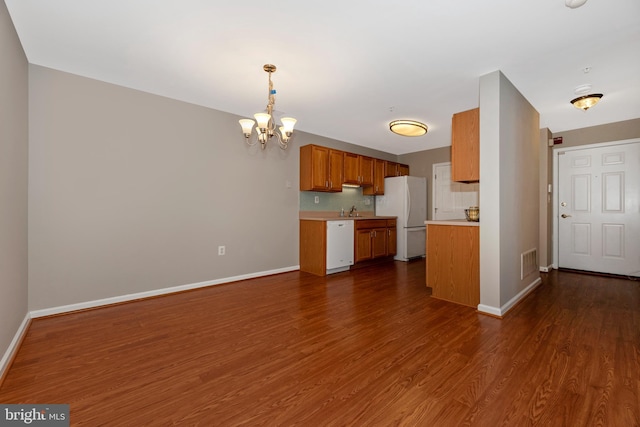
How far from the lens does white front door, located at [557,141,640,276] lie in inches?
160

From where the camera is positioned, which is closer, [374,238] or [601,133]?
[601,133]

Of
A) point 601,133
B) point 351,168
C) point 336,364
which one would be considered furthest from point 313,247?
point 601,133

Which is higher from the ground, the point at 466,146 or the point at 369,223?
the point at 466,146

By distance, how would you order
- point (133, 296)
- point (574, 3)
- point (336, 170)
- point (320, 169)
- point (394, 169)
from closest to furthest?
point (574, 3) → point (133, 296) → point (320, 169) → point (336, 170) → point (394, 169)

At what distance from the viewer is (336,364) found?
6.06 feet

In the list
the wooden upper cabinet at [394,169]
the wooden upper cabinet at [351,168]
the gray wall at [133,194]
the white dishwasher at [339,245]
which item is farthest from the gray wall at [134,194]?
the wooden upper cabinet at [394,169]

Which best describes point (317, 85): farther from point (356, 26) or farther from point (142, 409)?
point (142, 409)

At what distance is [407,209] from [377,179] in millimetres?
854

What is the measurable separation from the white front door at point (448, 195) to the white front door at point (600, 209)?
138cm

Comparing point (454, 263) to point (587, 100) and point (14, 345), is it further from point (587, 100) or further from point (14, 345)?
point (14, 345)

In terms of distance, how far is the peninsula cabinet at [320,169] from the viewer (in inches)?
179

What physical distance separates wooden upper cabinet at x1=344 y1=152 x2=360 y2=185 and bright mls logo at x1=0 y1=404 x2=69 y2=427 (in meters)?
4.41

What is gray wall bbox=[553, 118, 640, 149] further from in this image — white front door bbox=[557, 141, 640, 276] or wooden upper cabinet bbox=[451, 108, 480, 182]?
wooden upper cabinet bbox=[451, 108, 480, 182]

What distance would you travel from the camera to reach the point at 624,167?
4.11 meters
